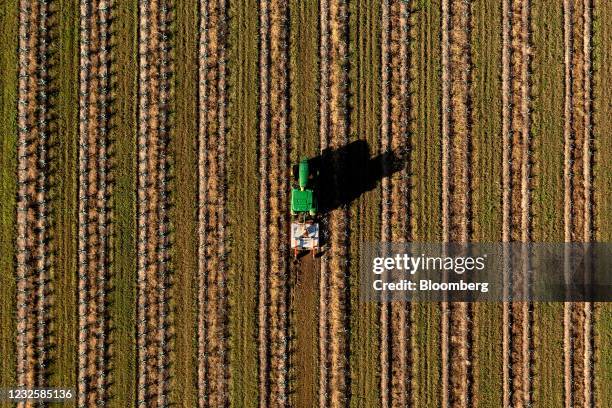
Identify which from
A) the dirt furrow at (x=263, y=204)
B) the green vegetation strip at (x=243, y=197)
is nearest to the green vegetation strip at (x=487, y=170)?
the dirt furrow at (x=263, y=204)

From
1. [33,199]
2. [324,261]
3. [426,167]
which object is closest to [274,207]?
[324,261]

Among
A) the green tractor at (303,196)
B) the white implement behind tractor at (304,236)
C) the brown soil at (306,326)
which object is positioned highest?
the green tractor at (303,196)

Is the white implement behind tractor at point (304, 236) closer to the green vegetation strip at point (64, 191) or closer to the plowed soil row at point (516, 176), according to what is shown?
the plowed soil row at point (516, 176)

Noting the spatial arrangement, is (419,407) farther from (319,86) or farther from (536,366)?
(319,86)

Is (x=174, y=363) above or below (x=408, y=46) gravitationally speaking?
below

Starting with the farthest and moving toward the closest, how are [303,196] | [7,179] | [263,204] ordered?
[263,204], [7,179], [303,196]

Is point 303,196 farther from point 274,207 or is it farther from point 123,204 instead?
point 123,204

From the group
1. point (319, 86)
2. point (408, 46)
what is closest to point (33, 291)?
point (319, 86)
